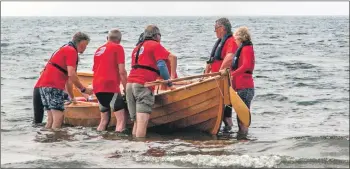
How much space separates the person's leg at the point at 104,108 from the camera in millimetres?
9977

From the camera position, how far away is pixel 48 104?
1011 cm

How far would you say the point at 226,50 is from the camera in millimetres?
10078

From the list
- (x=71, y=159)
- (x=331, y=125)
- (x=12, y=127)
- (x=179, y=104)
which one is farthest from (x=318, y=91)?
(x=71, y=159)

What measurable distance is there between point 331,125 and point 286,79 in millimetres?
8637

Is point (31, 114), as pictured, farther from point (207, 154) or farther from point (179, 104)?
point (207, 154)

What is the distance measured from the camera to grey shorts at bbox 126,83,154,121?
9.52 m

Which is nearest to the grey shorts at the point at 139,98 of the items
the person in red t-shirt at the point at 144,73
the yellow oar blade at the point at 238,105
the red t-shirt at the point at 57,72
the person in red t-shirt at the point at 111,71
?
the person in red t-shirt at the point at 144,73

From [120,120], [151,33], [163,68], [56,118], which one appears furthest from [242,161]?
[56,118]

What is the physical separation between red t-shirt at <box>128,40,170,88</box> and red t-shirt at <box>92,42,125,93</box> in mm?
320

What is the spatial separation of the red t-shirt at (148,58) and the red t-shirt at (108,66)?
12.6 inches

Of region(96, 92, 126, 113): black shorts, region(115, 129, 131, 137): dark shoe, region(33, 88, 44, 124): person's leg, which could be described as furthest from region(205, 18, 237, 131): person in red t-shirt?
region(33, 88, 44, 124): person's leg

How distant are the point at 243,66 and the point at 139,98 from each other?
1.81m

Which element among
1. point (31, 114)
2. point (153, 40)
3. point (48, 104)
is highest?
point (153, 40)

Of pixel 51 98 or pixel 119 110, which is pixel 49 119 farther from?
pixel 119 110
